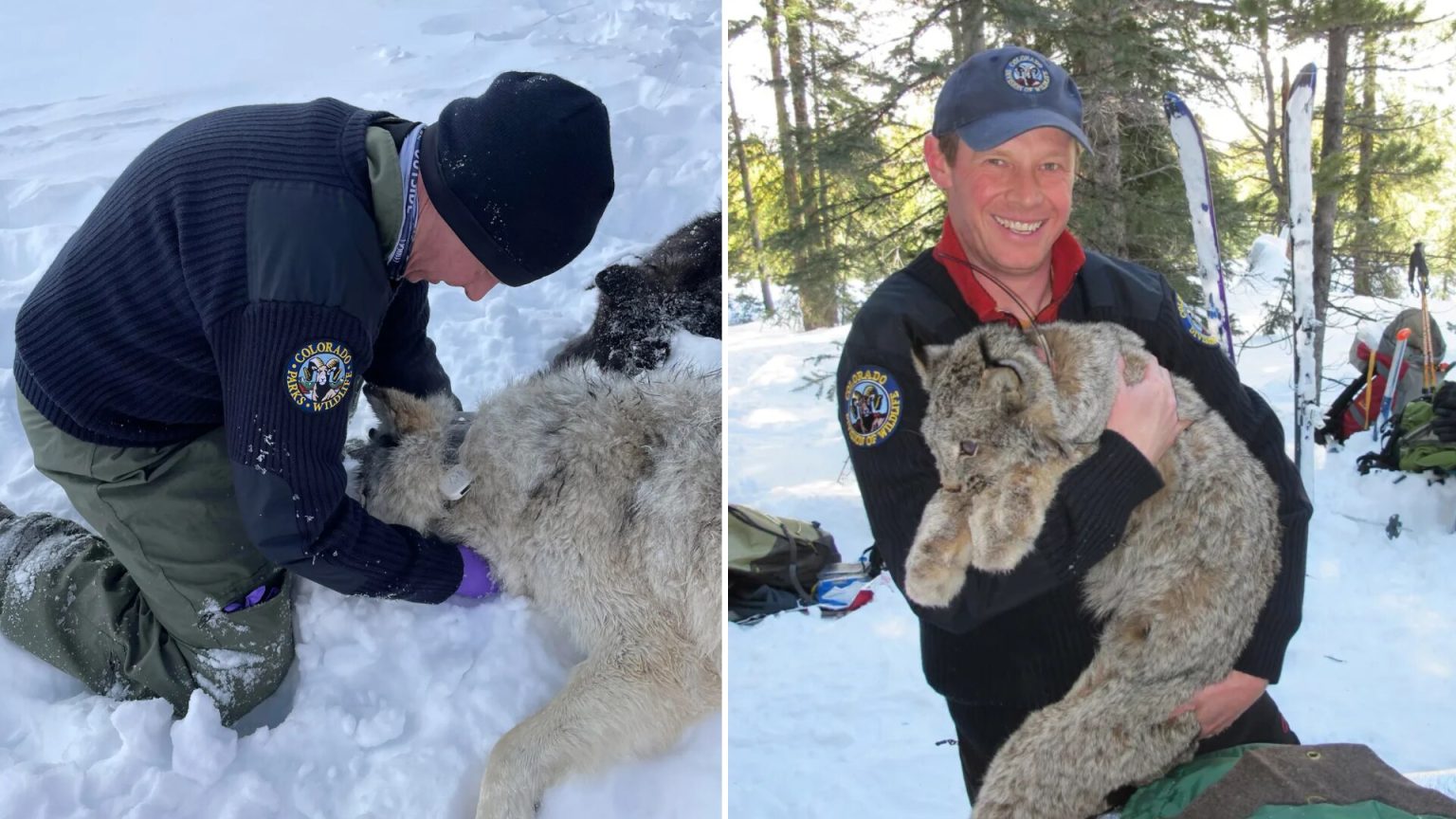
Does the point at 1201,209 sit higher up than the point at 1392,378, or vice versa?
the point at 1201,209

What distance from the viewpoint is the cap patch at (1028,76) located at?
1.98 meters

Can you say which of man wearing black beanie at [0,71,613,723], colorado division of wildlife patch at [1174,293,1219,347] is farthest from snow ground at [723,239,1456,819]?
man wearing black beanie at [0,71,613,723]

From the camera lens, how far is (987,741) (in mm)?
2246

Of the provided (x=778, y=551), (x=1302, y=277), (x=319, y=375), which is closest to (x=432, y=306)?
(x=778, y=551)

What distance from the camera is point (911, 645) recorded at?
9.47ft

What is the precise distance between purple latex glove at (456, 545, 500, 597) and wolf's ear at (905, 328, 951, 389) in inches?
62.4

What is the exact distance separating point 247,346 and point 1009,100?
1810 millimetres

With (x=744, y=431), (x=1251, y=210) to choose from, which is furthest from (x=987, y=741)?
(x=1251, y=210)

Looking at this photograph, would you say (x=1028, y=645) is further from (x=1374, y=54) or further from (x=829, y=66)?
(x=1374, y=54)

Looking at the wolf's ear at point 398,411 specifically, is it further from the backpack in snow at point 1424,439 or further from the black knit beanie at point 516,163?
the backpack in snow at point 1424,439

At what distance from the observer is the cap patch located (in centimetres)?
198

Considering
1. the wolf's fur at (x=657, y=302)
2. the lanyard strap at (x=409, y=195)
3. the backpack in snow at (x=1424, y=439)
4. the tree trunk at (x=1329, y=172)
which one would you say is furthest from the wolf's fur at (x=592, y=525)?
the backpack in snow at (x=1424, y=439)

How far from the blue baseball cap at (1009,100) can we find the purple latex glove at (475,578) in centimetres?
191

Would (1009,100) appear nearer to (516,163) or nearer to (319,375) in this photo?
(516,163)
